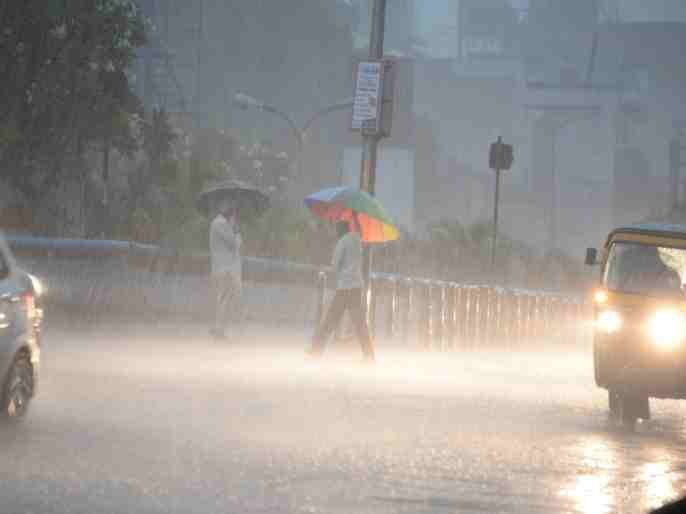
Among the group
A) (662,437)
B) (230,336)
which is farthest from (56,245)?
(662,437)

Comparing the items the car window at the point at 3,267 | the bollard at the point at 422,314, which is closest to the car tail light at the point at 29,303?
the car window at the point at 3,267

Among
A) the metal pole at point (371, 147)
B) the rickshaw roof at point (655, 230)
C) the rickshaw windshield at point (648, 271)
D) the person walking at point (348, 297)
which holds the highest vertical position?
the metal pole at point (371, 147)

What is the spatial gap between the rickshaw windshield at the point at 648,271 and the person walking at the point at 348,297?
20.1 feet

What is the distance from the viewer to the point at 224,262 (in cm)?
2598

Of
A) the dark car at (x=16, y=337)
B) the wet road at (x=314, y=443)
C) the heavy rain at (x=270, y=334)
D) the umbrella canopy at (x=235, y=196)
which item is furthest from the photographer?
the umbrella canopy at (x=235, y=196)

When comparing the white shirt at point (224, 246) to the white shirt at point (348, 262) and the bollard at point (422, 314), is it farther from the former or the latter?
the bollard at point (422, 314)

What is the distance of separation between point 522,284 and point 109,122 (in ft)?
143

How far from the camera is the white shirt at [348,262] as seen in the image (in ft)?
75.9

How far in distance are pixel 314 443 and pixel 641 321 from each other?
5000 millimetres

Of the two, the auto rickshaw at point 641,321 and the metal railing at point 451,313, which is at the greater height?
the auto rickshaw at point 641,321

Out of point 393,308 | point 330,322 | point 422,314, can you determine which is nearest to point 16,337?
point 330,322

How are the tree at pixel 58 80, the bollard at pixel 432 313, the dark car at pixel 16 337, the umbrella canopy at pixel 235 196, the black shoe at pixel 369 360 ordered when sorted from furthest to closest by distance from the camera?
the bollard at pixel 432 313
the umbrella canopy at pixel 235 196
the tree at pixel 58 80
the black shoe at pixel 369 360
the dark car at pixel 16 337

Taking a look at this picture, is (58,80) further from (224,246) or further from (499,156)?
(499,156)

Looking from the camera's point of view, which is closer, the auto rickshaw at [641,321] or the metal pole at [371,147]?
the auto rickshaw at [641,321]
